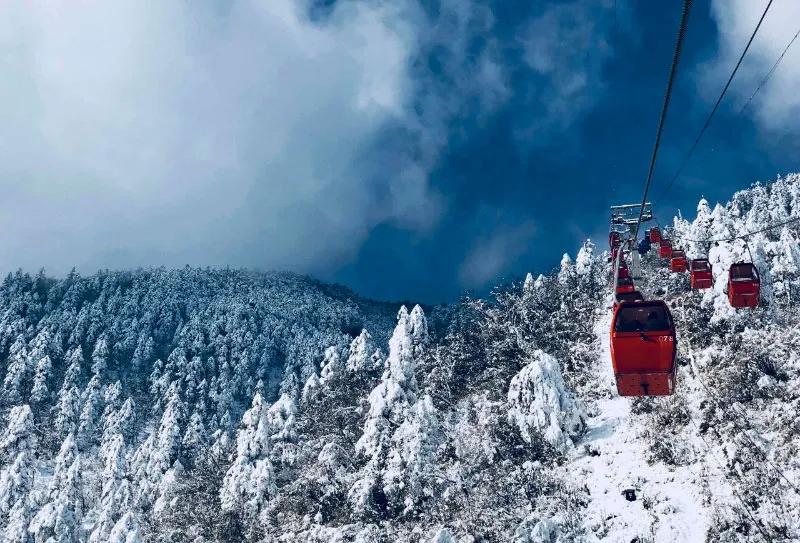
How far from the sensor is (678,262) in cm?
3247

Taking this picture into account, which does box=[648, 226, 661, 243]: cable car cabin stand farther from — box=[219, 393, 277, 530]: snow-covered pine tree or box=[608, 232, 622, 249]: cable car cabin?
box=[219, 393, 277, 530]: snow-covered pine tree

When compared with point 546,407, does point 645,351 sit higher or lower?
lower

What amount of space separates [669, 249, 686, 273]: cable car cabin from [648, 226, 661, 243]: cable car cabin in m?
4.81

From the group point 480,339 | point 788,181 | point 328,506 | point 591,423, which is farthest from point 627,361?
point 788,181

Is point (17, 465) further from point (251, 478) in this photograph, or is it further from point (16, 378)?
point (16, 378)

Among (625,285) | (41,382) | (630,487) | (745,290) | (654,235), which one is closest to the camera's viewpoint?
(625,285)

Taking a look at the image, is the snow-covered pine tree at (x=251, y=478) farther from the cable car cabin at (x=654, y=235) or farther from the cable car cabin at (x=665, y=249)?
the cable car cabin at (x=654, y=235)

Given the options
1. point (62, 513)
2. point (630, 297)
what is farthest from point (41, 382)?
point (630, 297)

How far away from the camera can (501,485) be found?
3356 cm

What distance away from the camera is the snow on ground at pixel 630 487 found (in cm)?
2683

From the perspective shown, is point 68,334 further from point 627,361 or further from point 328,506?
point 627,361

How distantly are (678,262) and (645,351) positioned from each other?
776 inches

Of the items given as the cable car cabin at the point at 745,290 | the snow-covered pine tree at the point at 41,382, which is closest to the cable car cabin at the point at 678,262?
the cable car cabin at the point at 745,290

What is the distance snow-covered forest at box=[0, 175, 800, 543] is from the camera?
95.1ft
